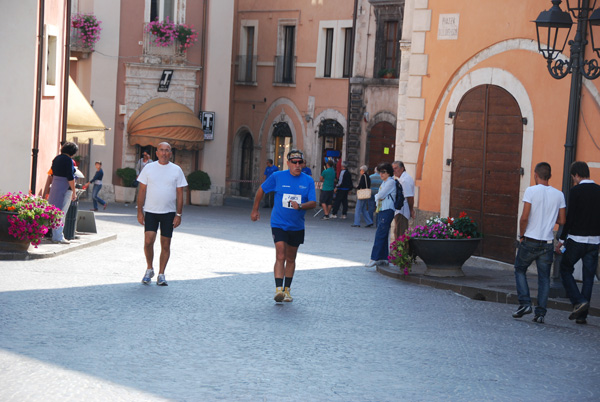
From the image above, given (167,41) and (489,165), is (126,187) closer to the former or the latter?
(167,41)

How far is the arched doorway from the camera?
4478 centimetres

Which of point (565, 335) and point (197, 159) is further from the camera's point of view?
point (197, 159)

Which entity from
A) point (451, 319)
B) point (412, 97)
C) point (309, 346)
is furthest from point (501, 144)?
point (309, 346)

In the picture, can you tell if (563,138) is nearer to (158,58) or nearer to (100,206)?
(100,206)

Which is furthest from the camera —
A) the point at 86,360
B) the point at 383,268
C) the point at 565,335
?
the point at 383,268

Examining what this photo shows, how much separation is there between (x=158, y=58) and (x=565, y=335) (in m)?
28.3

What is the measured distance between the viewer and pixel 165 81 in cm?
3759

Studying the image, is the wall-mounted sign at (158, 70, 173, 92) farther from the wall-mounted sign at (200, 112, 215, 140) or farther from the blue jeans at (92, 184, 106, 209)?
the blue jeans at (92, 184, 106, 209)

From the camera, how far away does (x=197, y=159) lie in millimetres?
38531

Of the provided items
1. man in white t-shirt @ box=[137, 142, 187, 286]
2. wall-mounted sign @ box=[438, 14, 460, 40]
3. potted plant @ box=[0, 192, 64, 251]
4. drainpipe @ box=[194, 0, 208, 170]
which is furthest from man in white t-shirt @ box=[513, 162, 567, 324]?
drainpipe @ box=[194, 0, 208, 170]

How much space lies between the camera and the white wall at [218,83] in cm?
3819

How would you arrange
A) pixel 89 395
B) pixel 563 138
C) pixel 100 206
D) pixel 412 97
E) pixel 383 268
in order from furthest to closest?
pixel 100 206 < pixel 412 97 < pixel 383 268 < pixel 563 138 < pixel 89 395

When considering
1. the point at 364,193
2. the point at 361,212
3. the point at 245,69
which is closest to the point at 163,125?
the point at 245,69

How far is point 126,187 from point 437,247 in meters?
22.4
